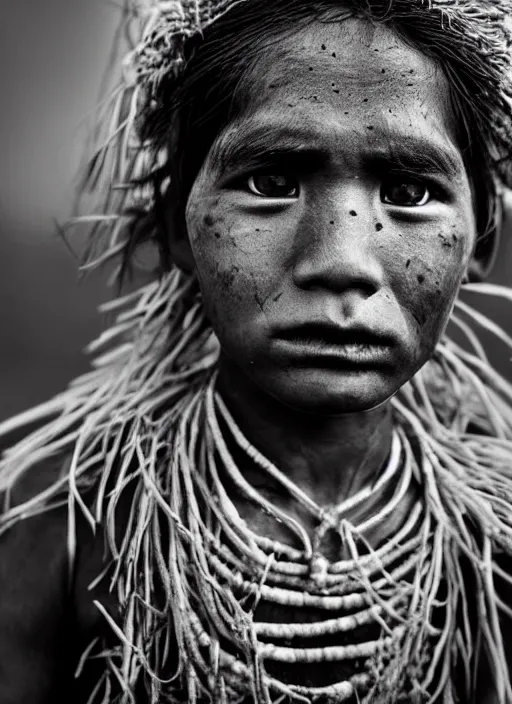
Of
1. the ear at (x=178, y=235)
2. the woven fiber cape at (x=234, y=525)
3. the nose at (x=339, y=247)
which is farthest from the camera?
the ear at (x=178, y=235)

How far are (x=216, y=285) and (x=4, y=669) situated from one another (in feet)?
1.85

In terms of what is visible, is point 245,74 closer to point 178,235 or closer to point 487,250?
point 178,235

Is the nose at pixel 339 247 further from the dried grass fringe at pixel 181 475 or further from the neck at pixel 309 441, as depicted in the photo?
the dried grass fringe at pixel 181 475

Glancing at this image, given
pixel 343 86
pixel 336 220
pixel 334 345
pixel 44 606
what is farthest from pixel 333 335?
pixel 44 606

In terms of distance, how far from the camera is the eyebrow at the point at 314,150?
3.48ft

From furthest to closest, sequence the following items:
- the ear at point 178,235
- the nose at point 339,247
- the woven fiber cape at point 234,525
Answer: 1. the ear at point 178,235
2. the woven fiber cape at point 234,525
3. the nose at point 339,247

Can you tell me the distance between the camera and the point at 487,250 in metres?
1.41

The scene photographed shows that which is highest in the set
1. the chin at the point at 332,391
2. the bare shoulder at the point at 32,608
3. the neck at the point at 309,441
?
the chin at the point at 332,391

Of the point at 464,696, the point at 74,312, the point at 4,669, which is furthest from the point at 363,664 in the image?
the point at 74,312

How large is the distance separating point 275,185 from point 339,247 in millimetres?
136

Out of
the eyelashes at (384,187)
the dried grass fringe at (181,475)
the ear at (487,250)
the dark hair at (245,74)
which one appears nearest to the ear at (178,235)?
the dark hair at (245,74)

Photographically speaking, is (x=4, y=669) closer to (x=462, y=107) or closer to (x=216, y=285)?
(x=216, y=285)

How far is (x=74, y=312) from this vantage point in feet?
9.05

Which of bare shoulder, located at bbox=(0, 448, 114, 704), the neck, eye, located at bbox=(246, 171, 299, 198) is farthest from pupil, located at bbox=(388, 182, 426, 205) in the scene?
bare shoulder, located at bbox=(0, 448, 114, 704)
